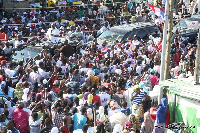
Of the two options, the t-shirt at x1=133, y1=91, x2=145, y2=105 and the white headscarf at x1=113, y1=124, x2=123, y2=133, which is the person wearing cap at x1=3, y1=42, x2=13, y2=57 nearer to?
the t-shirt at x1=133, y1=91, x2=145, y2=105

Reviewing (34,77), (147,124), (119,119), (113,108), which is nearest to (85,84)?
(34,77)

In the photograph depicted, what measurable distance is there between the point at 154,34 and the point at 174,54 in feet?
12.9

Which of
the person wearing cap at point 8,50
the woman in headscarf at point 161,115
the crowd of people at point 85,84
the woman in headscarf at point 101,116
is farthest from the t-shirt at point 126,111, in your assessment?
the person wearing cap at point 8,50

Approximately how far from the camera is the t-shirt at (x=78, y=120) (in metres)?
10.1

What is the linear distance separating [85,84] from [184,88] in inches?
198

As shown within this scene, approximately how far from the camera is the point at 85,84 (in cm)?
1334

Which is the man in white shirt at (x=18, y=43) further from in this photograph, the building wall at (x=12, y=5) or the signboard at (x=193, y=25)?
the building wall at (x=12, y=5)

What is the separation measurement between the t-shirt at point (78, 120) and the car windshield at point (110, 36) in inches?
387

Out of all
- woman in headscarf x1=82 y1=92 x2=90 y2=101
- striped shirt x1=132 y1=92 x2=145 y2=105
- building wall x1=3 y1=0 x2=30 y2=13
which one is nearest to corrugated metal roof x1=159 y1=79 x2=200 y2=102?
striped shirt x1=132 y1=92 x2=145 y2=105

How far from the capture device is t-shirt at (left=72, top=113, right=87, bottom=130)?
10109 mm

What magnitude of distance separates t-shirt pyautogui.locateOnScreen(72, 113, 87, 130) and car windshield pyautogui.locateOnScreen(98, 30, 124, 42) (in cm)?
982

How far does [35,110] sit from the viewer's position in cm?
1082

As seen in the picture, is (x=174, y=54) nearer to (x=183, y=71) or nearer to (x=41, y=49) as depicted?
(x=183, y=71)

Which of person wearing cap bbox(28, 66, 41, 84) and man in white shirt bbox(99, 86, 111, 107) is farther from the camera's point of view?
person wearing cap bbox(28, 66, 41, 84)
